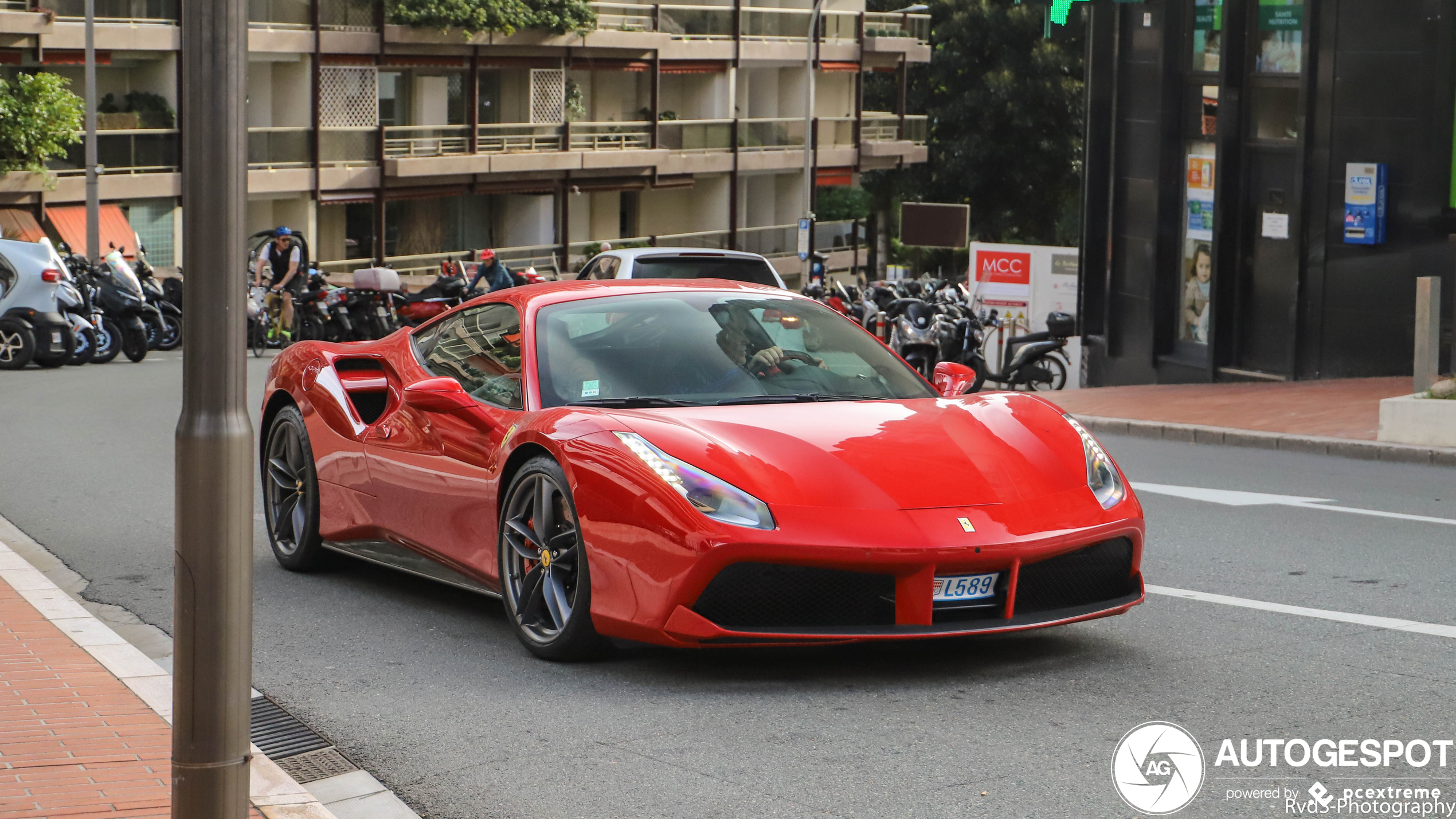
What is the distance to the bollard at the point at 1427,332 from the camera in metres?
14.4

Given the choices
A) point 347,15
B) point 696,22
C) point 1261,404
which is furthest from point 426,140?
point 1261,404

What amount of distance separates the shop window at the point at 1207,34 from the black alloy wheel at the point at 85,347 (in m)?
14.5

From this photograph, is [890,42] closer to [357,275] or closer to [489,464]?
[357,275]

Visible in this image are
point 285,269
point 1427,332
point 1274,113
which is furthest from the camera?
point 285,269

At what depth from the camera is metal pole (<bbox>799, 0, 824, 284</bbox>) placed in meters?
55.7

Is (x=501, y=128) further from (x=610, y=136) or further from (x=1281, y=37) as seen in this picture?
(x=1281, y=37)

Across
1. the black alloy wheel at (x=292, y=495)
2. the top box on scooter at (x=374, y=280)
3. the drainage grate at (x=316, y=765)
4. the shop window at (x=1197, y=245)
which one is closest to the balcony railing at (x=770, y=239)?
the top box on scooter at (x=374, y=280)

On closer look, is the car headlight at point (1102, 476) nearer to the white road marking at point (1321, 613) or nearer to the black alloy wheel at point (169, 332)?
the white road marking at point (1321, 613)

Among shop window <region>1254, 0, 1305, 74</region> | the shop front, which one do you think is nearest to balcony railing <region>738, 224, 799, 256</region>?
the shop front

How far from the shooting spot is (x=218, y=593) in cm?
397

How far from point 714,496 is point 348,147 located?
143 ft

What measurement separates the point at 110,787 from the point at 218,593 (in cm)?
117

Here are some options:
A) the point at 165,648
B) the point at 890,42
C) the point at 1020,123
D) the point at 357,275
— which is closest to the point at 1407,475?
the point at 165,648

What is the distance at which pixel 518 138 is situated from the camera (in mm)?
52688
